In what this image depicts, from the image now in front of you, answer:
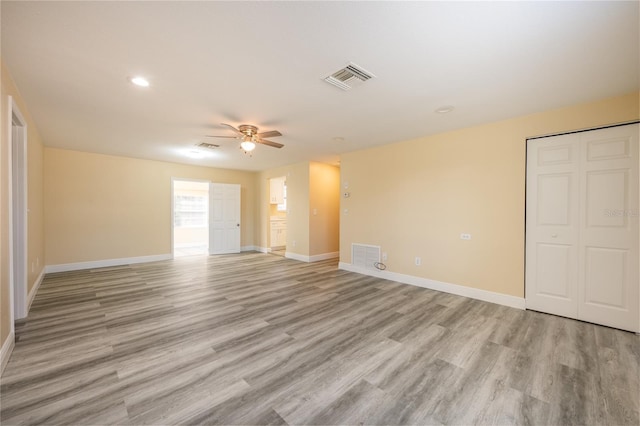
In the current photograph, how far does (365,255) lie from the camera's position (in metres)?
5.38

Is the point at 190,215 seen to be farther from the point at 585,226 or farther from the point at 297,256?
the point at 585,226

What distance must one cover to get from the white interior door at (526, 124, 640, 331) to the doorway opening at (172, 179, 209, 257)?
30.6 feet

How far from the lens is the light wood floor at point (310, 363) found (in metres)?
1.66

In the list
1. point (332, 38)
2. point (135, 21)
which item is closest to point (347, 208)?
point (332, 38)

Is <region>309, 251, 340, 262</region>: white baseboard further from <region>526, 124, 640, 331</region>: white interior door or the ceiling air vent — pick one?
<region>526, 124, 640, 331</region>: white interior door

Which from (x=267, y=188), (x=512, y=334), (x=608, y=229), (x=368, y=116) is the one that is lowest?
(x=512, y=334)

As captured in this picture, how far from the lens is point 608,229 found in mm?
2938

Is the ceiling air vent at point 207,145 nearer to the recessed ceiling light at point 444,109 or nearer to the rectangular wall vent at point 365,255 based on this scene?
the rectangular wall vent at point 365,255

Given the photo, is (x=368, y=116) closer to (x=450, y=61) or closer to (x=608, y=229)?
(x=450, y=61)

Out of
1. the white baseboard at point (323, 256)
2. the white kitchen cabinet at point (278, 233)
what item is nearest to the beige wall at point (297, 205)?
the white baseboard at point (323, 256)

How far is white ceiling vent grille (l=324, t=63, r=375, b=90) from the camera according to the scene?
92.4 inches

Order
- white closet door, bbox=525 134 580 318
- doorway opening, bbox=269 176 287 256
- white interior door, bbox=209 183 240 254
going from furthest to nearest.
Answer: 1. doorway opening, bbox=269 176 287 256
2. white interior door, bbox=209 183 240 254
3. white closet door, bbox=525 134 580 318

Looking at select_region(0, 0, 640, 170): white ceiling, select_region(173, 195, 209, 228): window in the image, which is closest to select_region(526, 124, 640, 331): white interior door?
select_region(0, 0, 640, 170): white ceiling

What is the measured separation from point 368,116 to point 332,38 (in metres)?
1.65
